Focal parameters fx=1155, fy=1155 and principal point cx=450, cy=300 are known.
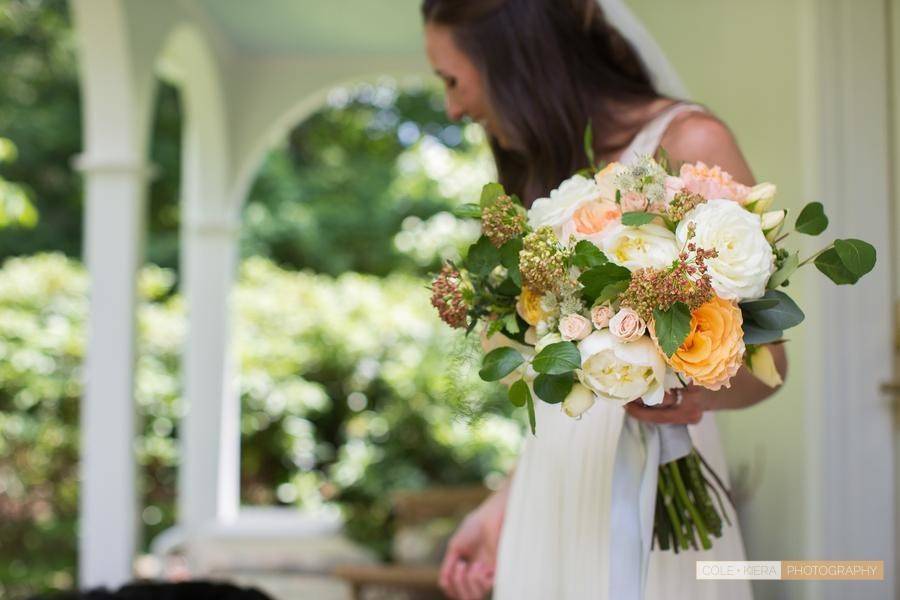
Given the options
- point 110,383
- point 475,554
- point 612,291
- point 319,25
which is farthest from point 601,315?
point 319,25

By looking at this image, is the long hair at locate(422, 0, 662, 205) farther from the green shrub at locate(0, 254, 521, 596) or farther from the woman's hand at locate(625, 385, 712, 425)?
the green shrub at locate(0, 254, 521, 596)

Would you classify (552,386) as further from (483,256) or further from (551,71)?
(551,71)

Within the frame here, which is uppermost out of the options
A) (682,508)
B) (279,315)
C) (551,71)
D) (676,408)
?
(279,315)

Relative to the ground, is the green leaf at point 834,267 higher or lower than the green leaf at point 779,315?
higher

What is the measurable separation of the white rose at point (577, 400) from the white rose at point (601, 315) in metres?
0.06

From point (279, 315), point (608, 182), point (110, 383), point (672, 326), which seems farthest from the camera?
point (279, 315)

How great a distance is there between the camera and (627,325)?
40.1 inches

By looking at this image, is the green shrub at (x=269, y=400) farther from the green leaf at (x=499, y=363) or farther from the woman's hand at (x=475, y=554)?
the green leaf at (x=499, y=363)

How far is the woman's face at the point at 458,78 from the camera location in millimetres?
1612

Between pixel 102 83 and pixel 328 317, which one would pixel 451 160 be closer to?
pixel 328 317

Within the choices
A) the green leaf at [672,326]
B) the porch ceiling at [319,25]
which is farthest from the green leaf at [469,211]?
the porch ceiling at [319,25]

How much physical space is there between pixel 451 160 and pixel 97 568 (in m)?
7.23

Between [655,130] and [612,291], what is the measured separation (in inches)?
18.7

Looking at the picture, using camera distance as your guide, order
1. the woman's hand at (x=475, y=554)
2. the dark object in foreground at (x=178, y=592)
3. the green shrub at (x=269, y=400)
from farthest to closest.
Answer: the green shrub at (x=269, y=400) < the dark object in foreground at (x=178, y=592) < the woman's hand at (x=475, y=554)
